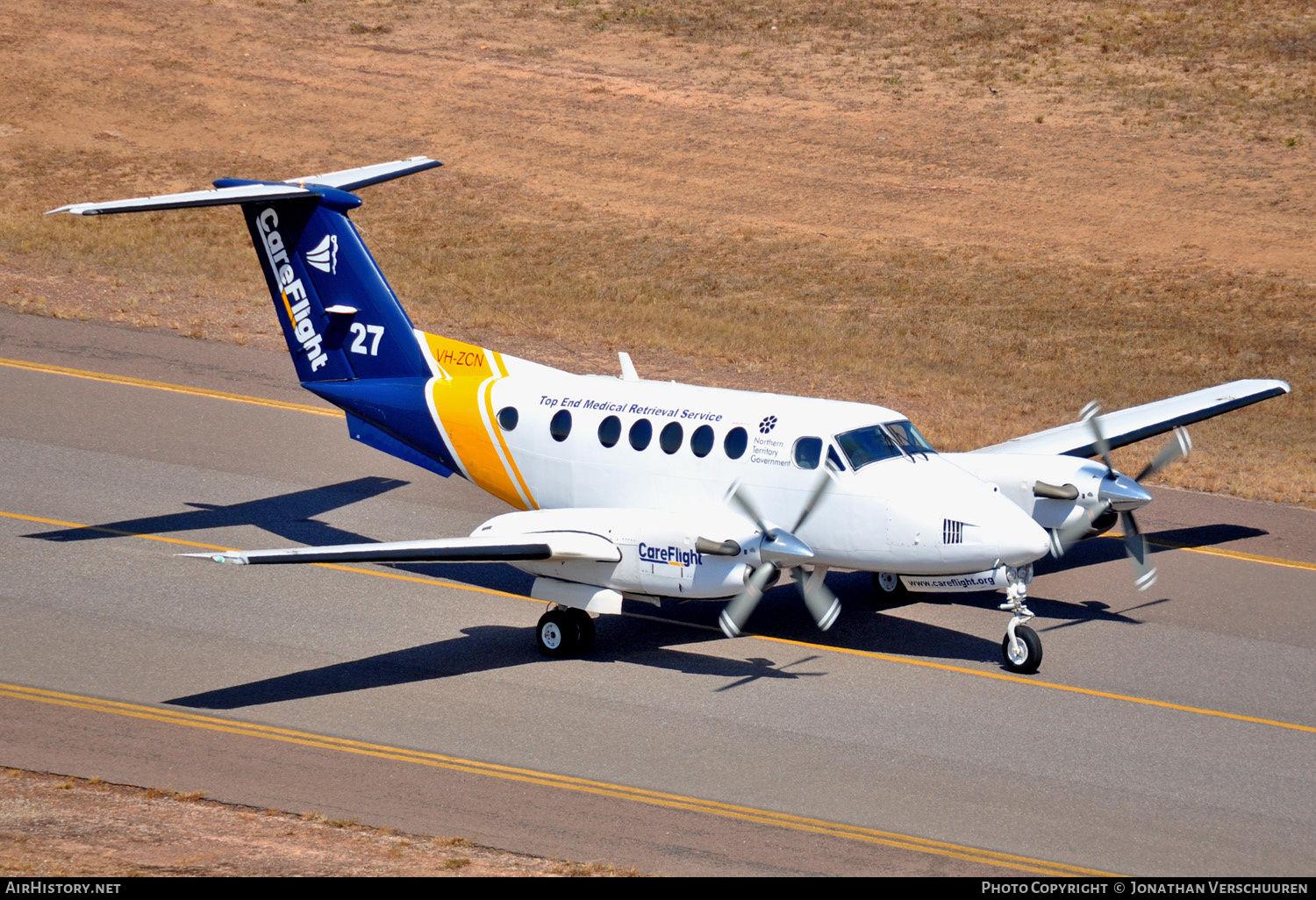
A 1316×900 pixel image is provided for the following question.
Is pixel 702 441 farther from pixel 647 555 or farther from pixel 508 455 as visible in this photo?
pixel 508 455

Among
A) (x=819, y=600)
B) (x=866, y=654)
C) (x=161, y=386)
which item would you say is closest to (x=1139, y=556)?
(x=866, y=654)

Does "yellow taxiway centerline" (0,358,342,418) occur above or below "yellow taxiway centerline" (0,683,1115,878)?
above

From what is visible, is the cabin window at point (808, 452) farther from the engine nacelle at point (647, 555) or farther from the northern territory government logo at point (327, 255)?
the northern territory government logo at point (327, 255)

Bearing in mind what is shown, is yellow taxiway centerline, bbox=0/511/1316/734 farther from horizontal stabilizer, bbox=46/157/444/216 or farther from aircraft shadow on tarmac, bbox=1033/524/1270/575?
horizontal stabilizer, bbox=46/157/444/216

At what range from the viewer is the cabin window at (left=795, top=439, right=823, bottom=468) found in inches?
690

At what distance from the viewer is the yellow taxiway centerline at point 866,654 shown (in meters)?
16.9

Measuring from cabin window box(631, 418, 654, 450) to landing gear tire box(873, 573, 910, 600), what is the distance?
432 centimetres

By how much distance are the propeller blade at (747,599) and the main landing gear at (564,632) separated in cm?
234

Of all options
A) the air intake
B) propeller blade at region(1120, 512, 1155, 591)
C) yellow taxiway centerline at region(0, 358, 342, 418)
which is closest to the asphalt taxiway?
propeller blade at region(1120, 512, 1155, 591)
